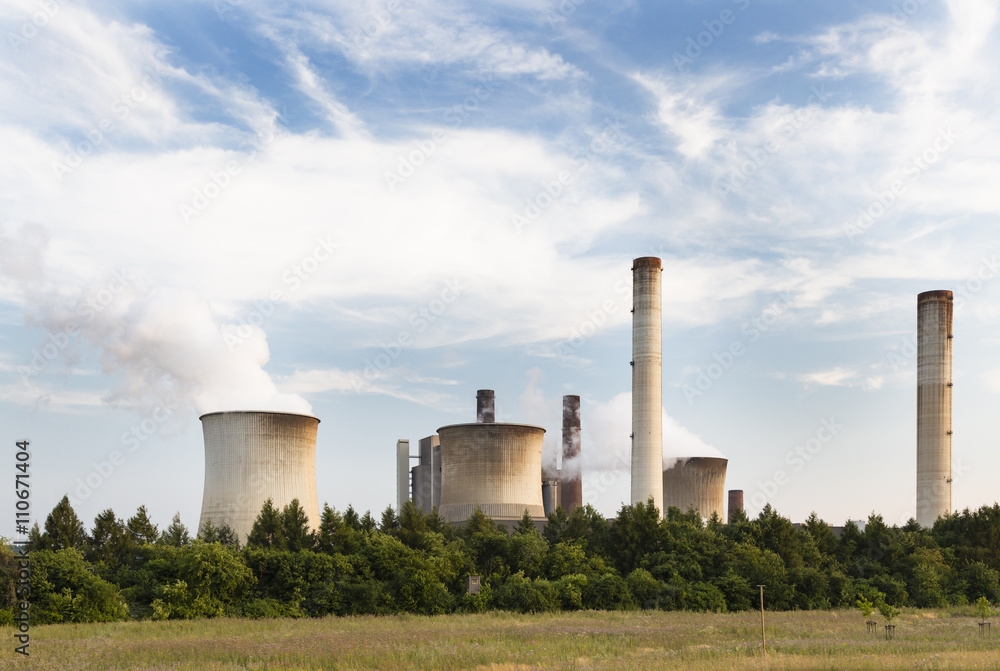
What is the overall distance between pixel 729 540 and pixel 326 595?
52.4 ft

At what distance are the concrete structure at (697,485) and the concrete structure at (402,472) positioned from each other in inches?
669

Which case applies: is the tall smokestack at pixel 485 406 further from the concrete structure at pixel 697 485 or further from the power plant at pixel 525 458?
the concrete structure at pixel 697 485

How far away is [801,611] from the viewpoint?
31297 mm

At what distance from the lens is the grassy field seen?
17.7 m

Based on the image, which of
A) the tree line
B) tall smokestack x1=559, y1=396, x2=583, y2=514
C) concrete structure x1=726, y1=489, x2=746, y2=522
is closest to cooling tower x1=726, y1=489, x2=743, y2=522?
concrete structure x1=726, y1=489, x2=746, y2=522

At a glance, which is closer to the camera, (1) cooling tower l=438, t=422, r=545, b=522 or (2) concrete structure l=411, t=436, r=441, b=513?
(1) cooling tower l=438, t=422, r=545, b=522

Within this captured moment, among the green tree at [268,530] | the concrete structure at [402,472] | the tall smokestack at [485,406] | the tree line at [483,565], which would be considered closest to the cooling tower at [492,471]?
the tree line at [483,565]

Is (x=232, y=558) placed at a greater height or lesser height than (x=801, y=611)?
greater

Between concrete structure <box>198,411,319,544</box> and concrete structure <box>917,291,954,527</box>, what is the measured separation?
110 ft

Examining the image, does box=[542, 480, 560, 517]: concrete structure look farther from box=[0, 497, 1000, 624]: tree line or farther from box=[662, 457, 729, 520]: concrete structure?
box=[0, 497, 1000, 624]: tree line

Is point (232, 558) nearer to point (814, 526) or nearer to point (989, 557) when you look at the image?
point (814, 526)

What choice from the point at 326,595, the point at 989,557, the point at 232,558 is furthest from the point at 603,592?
the point at 989,557

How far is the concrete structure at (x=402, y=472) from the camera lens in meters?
60.7

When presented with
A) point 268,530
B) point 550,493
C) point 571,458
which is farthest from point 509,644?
point 550,493
